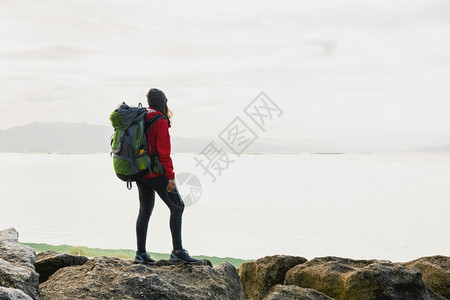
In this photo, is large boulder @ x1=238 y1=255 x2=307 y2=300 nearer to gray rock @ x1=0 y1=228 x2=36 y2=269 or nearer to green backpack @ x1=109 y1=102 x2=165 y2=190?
green backpack @ x1=109 y1=102 x2=165 y2=190

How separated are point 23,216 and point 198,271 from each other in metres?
90.4

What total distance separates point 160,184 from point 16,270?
8.79ft

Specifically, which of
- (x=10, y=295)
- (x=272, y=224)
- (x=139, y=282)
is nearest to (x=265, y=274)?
(x=139, y=282)

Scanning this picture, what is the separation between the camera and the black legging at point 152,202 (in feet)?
30.0

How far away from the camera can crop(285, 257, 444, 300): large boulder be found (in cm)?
968

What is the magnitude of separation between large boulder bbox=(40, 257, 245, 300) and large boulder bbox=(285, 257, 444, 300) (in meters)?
1.67

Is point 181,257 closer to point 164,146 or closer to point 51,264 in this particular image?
point 164,146

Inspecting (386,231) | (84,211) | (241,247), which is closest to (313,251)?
(241,247)

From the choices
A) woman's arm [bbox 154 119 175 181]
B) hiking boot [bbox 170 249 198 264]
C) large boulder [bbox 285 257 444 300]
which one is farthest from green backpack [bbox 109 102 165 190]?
large boulder [bbox 285 257 444 300]

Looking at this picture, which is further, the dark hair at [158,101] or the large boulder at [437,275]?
the large boulder at [437,275]

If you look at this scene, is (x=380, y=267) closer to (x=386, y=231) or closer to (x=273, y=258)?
(x=273, y=258)

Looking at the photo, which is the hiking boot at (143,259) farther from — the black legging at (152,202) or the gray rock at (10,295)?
the gray rock at (10,295)

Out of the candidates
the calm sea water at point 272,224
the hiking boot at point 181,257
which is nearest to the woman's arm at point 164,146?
the hiking boot at point 181,257

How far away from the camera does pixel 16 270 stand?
7617mm
